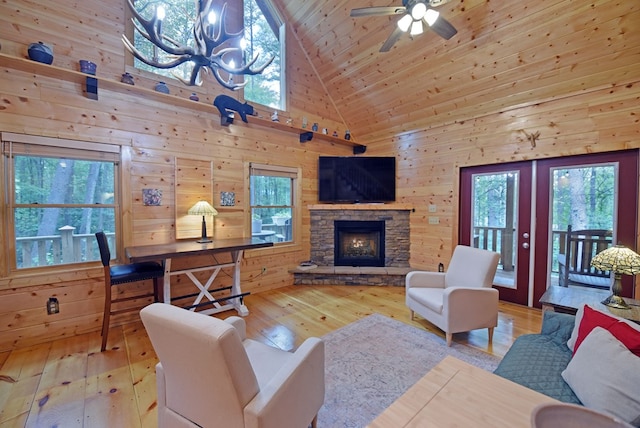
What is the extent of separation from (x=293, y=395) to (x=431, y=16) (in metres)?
2.97

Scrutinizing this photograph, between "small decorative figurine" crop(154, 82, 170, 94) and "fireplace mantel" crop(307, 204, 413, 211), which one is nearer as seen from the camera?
"small decorative figurine" crop(154, 82, 170, 94)

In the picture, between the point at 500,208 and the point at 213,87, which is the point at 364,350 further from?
the point at 213,87

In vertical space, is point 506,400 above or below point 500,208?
below

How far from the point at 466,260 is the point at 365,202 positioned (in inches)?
88.1

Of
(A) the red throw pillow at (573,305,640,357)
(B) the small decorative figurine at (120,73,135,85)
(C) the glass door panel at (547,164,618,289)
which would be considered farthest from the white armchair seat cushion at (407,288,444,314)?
(B) the small decorative figurine at (120,73,135,85)

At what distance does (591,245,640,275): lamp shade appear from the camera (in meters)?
2.04

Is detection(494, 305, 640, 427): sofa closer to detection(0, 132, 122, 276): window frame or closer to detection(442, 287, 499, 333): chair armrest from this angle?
detection(442, 287, 499, 333): chair armrest

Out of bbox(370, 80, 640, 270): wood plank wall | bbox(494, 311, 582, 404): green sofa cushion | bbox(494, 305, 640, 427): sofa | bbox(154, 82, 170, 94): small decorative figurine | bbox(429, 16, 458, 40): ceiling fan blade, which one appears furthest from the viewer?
bbox(154, 82, 170, 94): small decorative figurine

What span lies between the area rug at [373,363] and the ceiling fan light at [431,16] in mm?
2938

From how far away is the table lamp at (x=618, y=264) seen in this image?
2.04 m

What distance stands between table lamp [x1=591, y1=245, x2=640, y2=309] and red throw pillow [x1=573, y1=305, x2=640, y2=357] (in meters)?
0.83

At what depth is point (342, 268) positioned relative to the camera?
15.3 feet

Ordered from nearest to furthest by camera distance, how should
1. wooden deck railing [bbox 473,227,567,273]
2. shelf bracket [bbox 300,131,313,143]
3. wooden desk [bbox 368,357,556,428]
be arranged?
wooden desk [bbox 368,357,556,428]
wooden deck railing [bbox 473,227,567,273]
shelf bracket [bbox 300,131,313,143]

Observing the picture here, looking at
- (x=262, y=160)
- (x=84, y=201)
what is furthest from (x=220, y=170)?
(x=84, y=201)
